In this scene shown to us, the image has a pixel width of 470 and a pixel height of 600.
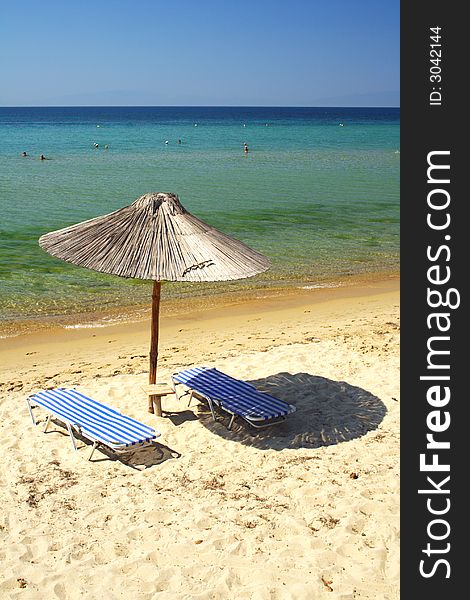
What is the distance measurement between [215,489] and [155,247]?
2627 millimetres

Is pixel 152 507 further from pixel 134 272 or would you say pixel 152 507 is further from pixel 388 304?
pixel 388 304

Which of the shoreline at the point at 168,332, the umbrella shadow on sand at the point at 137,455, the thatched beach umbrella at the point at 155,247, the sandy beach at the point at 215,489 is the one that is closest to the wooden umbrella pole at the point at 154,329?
the thatched beach umbrella at the point at 155,247

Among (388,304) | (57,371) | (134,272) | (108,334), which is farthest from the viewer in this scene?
(388,304)

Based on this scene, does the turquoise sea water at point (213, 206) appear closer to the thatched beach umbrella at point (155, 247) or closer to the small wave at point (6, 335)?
the small wave at point (6, 335)

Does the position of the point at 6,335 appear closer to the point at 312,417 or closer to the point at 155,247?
the point at 155,247

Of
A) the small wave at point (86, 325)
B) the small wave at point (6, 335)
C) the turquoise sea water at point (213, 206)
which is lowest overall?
the small wave at point (6, 335)

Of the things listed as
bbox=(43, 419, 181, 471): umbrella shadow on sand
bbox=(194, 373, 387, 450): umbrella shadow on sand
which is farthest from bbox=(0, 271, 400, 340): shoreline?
bbox=(43, 419, 181, 471): umbrella shadow on sand

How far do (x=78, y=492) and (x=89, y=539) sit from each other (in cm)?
79

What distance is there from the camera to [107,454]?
284 inches

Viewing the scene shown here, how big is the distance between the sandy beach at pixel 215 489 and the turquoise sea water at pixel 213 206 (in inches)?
175

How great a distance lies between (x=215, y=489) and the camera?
645 cm

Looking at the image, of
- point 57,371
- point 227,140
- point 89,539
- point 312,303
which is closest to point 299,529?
point 89,539

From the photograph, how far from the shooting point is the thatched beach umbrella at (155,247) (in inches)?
284

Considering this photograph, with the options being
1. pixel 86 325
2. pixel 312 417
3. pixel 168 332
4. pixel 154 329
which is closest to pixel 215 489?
pixel 312 417
